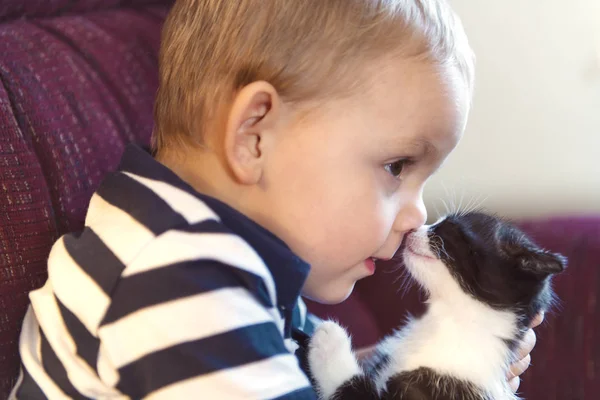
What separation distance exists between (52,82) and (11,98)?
69mm

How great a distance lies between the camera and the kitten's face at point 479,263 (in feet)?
3.01

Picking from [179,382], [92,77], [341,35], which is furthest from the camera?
[92,77]

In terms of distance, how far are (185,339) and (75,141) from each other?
399 mm

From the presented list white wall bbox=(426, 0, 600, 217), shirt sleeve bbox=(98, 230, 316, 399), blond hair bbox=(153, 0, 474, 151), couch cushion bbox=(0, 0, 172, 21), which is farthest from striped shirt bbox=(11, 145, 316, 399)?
white wall bbox=(426, 0, 600, 217)

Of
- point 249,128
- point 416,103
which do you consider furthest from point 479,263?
point 249,128

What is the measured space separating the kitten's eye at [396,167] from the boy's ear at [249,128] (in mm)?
156

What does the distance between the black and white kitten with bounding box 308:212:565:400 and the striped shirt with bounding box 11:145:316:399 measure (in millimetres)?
231

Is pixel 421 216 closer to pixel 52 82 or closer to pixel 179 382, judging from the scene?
pixel 179 382

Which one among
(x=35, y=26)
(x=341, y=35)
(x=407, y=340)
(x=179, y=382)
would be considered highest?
(x=341, y=35)

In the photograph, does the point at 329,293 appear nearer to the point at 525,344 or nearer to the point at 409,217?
the point at 409,217

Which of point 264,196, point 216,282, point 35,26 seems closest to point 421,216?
point 264,196

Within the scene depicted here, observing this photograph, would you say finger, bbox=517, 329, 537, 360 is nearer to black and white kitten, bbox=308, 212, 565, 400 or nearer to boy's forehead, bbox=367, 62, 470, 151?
black and white kitten, bbox=308, 212, 565, 400

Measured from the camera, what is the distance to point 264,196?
2.45 ft

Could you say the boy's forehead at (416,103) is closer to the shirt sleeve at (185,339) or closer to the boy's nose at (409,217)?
the boy's nose at (409,217)
